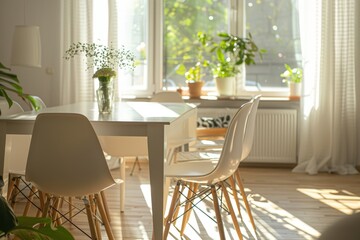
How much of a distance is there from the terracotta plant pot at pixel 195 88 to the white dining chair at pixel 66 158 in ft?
11.9

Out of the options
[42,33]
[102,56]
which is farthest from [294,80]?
[42,33]

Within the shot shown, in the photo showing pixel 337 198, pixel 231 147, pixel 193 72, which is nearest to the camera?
pixel 231 147

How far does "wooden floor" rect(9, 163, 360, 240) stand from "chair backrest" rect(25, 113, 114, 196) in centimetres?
86

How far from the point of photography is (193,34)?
279 inches

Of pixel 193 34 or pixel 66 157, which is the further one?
pixel 193 34

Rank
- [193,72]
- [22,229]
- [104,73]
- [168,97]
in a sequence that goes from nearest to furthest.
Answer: [22,229]
[104,73]
[168,97]
[193,72]

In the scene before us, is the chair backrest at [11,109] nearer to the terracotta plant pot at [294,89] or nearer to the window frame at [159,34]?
the window frame at [159,34]

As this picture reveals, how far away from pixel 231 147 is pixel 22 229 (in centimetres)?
168

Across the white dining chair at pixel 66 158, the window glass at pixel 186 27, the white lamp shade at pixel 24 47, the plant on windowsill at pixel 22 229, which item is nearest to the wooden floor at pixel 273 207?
the white dining chair at pixel 66 158

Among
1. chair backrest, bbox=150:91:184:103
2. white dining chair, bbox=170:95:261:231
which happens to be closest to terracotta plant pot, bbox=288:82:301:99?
chair backrest, bbox=150:91:184:103

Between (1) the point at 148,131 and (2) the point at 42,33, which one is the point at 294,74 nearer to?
(2) the point at 42,33

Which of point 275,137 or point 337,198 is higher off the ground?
point 275,137

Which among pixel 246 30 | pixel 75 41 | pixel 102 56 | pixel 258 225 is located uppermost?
pixel 246 30

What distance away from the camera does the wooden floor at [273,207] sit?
424 cm
